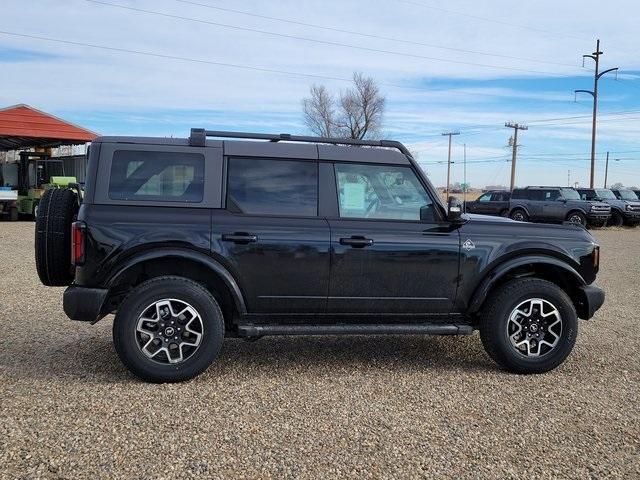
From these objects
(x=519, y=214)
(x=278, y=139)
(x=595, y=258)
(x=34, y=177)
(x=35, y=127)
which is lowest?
(x=519, y=214)

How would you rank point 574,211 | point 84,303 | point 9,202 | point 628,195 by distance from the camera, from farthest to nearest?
point 628,195 < point 574,211 < point 9,202 < point 84,303

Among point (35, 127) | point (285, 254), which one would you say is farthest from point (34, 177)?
point (285, 254)

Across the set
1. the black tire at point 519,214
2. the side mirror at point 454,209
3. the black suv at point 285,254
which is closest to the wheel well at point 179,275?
the black suv at point 285,254

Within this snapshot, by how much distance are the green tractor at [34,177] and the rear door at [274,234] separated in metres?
20.6

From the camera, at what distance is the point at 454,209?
4805 millimetres

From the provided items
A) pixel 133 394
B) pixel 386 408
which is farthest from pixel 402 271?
A: pixel 133 394

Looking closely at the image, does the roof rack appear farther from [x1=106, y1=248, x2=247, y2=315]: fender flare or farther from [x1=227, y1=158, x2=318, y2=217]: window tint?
[x1=106, y1=248, x2=247, y2=315]: fender flare

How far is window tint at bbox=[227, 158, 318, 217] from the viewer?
15.5 feet

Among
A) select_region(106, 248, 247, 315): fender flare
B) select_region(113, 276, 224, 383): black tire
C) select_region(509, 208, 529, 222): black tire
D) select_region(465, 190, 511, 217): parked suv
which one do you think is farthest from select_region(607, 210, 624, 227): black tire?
select_region(113, 276, 224, 383): black tire

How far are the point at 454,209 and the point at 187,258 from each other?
6.93 ft

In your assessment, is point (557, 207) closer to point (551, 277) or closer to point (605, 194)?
point (605, 194)

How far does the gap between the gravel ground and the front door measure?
63 centimetres

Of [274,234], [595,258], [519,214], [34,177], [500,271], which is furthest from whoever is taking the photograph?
[519,214]

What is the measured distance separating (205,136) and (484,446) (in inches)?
119
